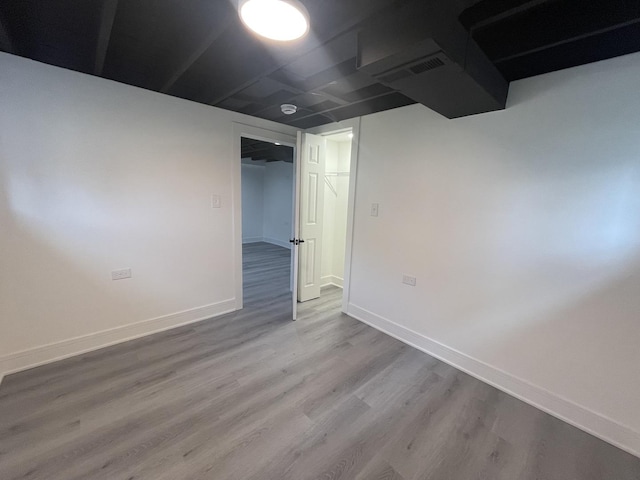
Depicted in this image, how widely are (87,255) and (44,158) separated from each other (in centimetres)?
81

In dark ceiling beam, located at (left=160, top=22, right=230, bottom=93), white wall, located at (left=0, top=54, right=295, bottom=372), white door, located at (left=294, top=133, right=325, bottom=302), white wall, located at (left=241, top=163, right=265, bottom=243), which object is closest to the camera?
dark ceiling beam, located at (left=160, top=22, right=230, bottom=93)

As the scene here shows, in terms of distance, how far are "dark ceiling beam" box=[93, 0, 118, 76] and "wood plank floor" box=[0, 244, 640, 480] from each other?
2.39 meters

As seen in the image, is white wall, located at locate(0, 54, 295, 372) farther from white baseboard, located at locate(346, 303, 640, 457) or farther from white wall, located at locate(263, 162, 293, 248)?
white wall, located at locate(263, 162, 293, 248)

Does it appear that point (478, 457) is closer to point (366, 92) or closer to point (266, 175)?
point (366, 92)

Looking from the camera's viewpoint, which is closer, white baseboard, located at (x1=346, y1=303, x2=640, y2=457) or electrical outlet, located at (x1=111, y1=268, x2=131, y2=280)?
white baseboard, located at (x1=346, y1=303, x2=640, y2=457)

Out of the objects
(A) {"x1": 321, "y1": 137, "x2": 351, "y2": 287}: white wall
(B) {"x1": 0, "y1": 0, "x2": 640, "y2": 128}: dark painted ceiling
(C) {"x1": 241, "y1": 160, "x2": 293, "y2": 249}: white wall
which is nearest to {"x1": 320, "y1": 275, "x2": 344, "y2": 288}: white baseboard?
(A) {"x1": 321, "y1": 137, "x2": 351, "y2": 287}: white wall

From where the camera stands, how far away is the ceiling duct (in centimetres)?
125

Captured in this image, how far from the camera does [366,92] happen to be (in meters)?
2.27

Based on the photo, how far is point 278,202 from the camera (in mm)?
7531

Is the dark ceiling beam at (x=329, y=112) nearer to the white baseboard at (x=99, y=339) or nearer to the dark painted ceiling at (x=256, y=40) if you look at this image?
the dark painted ceiling at (x=256, y=40)

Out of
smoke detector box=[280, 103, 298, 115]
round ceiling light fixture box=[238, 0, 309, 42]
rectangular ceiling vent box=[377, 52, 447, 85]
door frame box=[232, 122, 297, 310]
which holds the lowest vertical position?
door frame box=[232, 122, 297, 310]

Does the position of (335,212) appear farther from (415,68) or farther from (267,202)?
(267,202)

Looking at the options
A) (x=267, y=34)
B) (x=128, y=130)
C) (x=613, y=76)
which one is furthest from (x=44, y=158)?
(x=613, y=76)

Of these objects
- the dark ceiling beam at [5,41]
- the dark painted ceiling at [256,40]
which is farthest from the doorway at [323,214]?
the dark ceiling beam at [5,41]
